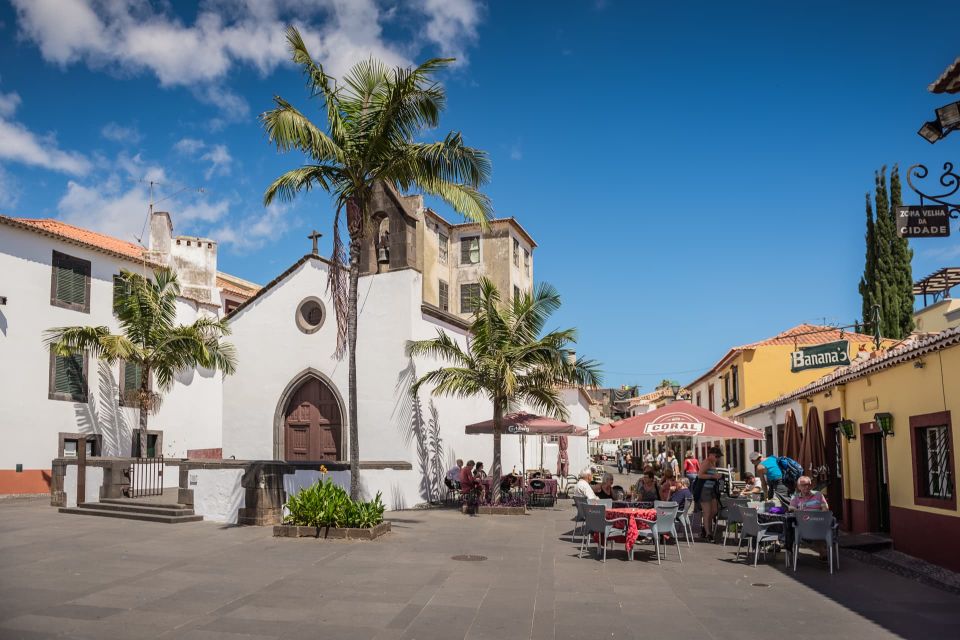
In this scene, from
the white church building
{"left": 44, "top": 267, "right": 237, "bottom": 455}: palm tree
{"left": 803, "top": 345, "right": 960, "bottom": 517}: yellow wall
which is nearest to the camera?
{"left": 803, "top": 345, "right": 960, "bottom": 517}: yellow wall

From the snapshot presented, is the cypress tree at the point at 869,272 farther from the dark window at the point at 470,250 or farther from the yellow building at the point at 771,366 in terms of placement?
the dark window at the point at 470,250

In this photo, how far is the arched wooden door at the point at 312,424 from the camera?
22484 millimetres

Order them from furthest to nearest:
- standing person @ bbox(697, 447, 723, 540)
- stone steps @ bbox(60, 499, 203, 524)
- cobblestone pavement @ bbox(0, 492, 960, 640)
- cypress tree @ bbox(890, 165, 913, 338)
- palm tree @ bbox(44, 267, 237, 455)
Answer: cypress tree @ bbox(890, 165, 913, 338), palm tree @ bbox(44, 267, 237, 455), stone steps @ bbox(60, 499, 203, 524), standing person @ bbox(697, 447, 723, 540), cobblestone pavement @ bbox(0, 492, 960, 640)

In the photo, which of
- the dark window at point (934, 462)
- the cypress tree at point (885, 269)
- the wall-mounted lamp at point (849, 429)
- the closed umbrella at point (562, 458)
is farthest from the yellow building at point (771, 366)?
the dark window at point (934, 462)

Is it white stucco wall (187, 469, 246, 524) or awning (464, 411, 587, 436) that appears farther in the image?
awning (464, 411, 587, 436)

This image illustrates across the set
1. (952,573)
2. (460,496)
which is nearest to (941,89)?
(952,573)

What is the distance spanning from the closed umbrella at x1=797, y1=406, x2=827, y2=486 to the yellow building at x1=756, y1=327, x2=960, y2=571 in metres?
0.22

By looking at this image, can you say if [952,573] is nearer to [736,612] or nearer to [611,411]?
[736,612]

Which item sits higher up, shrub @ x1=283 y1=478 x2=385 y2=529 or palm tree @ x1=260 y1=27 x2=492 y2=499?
palm tree @ x1=260 y1=27 x2=492 y2=499

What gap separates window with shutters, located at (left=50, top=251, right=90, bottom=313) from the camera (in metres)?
26.1

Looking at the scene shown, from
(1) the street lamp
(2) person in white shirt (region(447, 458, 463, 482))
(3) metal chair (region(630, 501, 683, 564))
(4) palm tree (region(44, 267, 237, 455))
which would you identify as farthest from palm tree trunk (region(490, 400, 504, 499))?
(1) the street lamp

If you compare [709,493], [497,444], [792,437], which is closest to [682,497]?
[709,493]

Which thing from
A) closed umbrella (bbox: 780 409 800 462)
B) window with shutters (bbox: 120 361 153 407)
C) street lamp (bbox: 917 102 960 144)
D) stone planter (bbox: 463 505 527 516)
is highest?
street lamp (bbox: 917 102 960 144)

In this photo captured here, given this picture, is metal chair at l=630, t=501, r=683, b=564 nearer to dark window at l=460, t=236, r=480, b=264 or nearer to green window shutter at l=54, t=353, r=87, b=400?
green window shutter at l=54, t=353, r=87, b=400
